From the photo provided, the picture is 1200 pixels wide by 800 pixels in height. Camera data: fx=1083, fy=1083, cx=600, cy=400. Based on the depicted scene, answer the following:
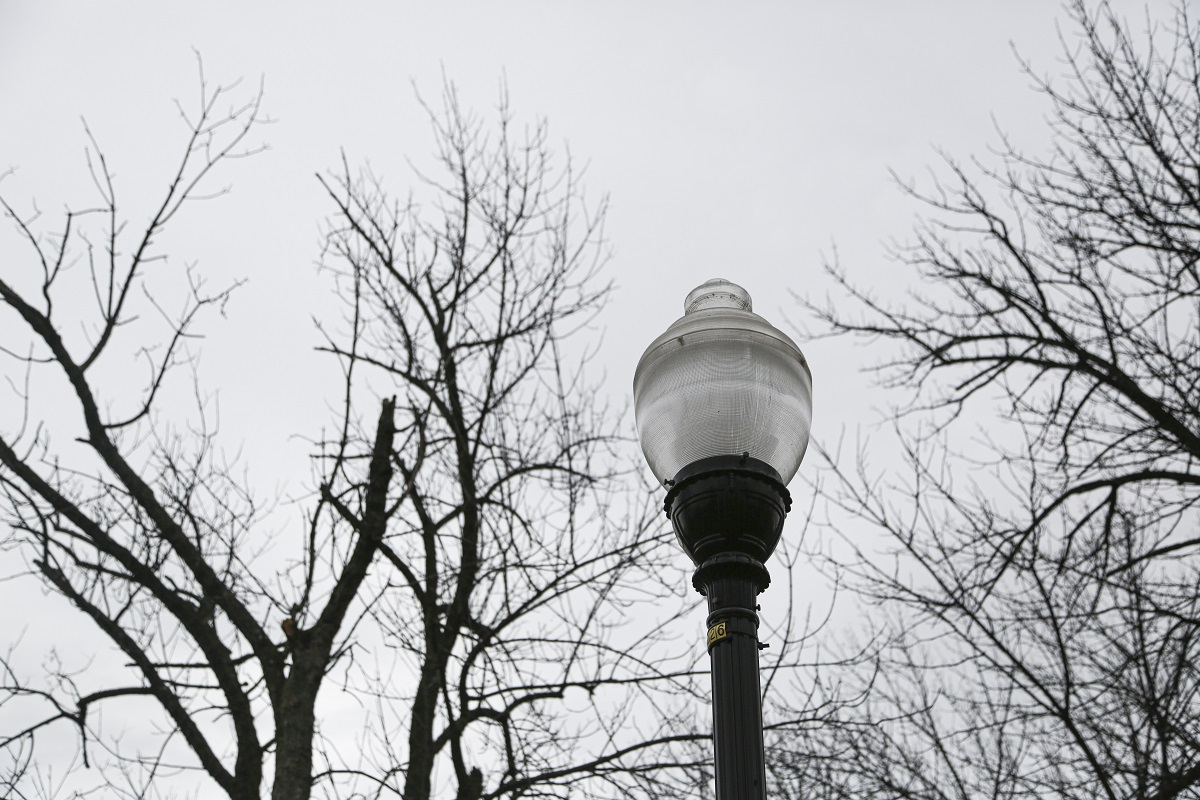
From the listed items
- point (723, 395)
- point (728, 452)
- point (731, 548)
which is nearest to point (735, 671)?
point (731, 548)

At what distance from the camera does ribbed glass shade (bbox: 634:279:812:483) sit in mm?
2744

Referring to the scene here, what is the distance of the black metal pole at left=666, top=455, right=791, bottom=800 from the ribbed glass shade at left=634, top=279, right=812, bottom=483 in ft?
0.19

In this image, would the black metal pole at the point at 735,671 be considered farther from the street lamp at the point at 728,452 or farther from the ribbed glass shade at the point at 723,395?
the ribbed glass shade at the point at 723,395

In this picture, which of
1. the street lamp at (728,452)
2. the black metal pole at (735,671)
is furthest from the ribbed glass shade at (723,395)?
the black metal pole at (735,671)

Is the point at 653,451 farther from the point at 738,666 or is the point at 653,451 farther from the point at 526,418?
the point at 526,418

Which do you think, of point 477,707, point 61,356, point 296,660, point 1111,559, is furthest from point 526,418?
point 1111,559

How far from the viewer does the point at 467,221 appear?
855 centimetres

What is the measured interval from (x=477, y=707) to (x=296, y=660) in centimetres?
167

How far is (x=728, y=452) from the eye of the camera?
2.72m

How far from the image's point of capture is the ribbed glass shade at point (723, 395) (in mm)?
2744

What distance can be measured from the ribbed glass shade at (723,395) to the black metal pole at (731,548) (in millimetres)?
58

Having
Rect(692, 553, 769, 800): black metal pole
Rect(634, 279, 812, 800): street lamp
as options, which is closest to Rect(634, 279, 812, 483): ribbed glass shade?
Rect(634, 279, 812, 800): street lamp

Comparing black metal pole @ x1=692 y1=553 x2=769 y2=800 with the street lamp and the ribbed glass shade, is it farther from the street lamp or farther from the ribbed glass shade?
the ribbed glass shade

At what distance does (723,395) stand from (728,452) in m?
0.15
